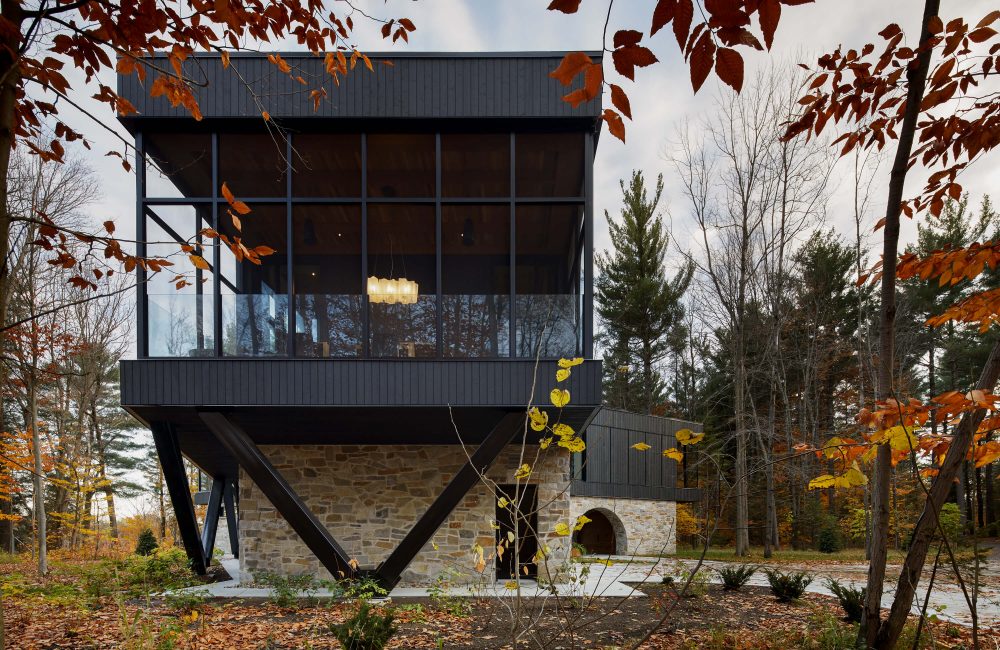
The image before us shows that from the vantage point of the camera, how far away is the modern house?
6.90 meters

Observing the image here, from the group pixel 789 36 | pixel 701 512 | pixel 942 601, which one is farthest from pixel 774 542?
pixel 789 36

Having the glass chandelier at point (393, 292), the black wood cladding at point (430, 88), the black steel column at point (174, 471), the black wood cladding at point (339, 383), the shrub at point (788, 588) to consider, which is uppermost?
the black wood cladding at point (430, 88)

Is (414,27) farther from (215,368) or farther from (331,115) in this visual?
(215,368)

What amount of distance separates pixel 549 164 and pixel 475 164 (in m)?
1.01

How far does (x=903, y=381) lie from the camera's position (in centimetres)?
1689

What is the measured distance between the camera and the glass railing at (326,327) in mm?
7020

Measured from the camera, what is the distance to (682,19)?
1.42 meters

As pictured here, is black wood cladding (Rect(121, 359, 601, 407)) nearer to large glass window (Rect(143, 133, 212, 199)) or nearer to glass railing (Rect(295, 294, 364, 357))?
glass railing (Rect(295, 294, 364, 357))

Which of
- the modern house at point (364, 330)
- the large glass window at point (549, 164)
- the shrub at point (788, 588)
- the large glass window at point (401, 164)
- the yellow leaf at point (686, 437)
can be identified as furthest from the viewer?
the large glass window at point (401, 164)

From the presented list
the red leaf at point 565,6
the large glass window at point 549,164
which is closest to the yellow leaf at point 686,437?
the red leaf at point 565,6

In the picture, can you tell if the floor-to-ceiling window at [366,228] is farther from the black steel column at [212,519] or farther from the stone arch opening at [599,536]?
the stone arch opening at [599,536]

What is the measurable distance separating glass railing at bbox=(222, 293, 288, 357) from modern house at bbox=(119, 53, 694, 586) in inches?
0.8

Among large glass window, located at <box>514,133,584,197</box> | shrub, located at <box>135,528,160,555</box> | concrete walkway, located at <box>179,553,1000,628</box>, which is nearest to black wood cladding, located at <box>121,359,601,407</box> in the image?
concrete walkway, located at <box>179,553,1000,628</box>

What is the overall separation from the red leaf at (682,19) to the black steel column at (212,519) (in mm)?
9966
